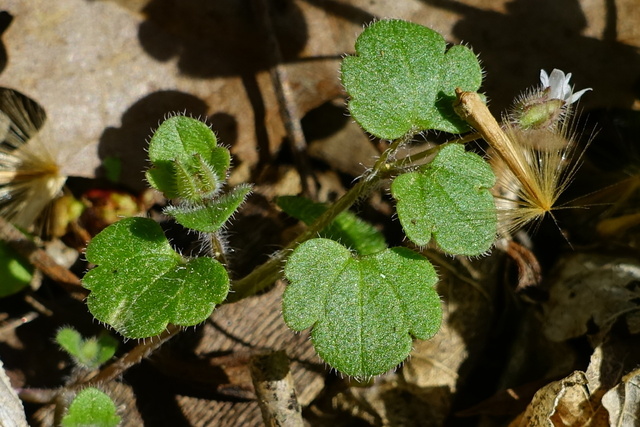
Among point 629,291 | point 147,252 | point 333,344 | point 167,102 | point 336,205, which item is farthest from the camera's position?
point 167,102

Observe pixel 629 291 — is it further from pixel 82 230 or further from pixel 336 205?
pixel 82 230

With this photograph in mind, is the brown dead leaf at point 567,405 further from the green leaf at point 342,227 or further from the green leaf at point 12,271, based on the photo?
the green leaf at point 12,271

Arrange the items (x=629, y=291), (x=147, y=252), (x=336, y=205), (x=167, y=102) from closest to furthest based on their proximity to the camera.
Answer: (x=147, y=252), (x=336, y=205), (x=629, y=291), (x=167, y=102)

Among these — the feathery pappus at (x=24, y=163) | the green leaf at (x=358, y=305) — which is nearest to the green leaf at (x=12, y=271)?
the feathery pappus at (x=24, y=163)

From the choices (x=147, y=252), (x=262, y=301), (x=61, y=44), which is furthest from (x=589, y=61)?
(x=61, y=44)

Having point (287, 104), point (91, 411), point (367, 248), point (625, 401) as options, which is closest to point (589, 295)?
point (625, 401)

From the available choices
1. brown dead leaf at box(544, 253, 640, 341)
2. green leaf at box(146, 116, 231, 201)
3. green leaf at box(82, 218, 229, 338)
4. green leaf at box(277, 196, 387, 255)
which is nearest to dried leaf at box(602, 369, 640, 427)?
brown dead leaf at box(544, 253, 640, 341)

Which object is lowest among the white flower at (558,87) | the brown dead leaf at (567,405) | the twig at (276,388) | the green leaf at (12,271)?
the brown dead leaf at (567,405)

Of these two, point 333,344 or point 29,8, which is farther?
point 29,8
